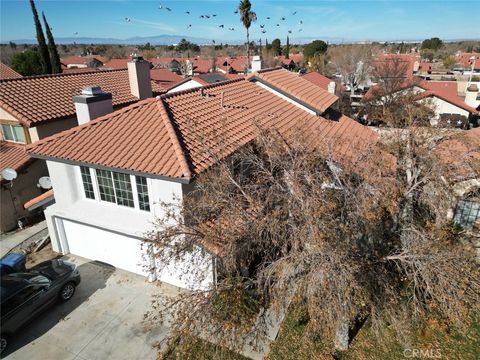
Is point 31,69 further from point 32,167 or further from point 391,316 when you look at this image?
point 391,316

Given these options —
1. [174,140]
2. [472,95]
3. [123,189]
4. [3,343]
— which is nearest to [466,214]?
[174,140]

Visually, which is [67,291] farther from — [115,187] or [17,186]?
[17,186]

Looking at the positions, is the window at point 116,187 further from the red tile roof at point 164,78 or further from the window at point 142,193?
the red tile roof at point 164,78

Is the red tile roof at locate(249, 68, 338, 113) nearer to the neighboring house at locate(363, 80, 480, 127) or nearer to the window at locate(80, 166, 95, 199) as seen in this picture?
the window at locate(80, 166, 95, 199)

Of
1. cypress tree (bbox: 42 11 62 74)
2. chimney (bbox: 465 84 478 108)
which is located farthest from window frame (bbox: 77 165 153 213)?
chimney (bbox: 465 84 478 108)

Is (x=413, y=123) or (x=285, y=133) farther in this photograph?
(x=285, y=133)

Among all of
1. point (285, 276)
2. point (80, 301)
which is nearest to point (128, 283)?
point (80, 301)
